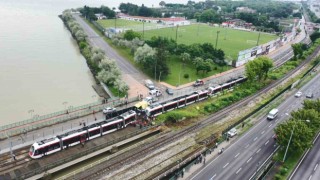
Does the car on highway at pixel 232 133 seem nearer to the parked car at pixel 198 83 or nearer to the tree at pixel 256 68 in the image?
the parked car at pixel 198 83

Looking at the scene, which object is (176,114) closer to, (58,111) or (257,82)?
(58,111)

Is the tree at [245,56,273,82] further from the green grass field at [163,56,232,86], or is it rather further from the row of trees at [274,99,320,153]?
the row of trees at [274,99,320,153]

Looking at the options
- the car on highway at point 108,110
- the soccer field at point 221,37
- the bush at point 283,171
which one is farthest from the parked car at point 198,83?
the soccer field at point 221,37

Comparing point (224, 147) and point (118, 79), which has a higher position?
point (118, 79)

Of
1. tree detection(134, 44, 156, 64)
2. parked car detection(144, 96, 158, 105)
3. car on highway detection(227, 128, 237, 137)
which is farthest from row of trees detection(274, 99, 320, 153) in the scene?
tree detection(134, 44, 156, 64)

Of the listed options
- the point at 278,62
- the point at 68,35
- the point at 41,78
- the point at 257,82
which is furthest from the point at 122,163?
the point at 68,35
